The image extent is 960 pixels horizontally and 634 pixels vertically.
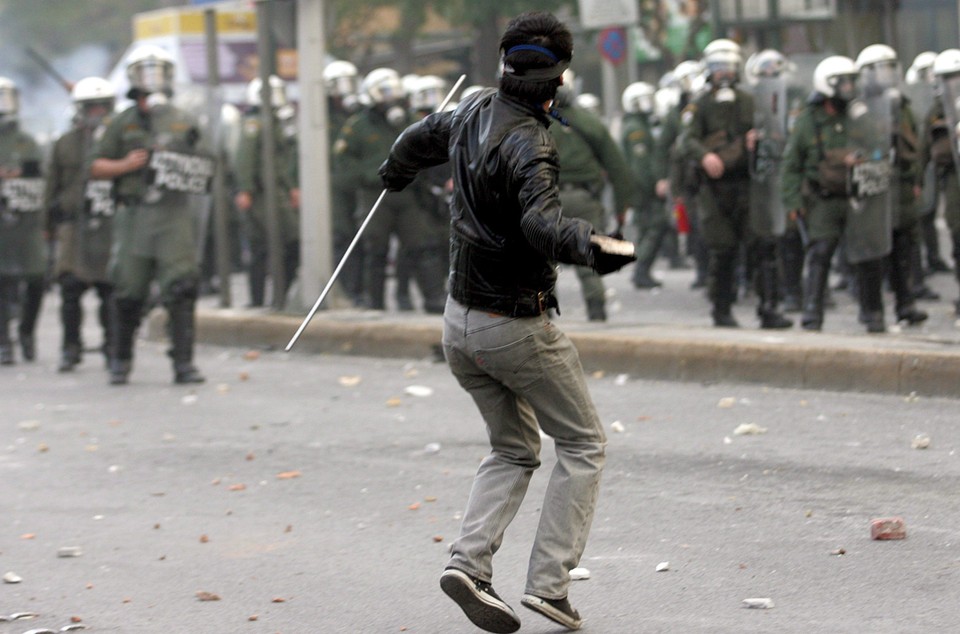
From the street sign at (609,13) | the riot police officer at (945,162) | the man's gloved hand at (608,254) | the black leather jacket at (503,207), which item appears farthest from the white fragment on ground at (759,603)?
the street sign at (609,13)

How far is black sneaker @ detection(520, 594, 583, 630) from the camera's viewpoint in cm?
473

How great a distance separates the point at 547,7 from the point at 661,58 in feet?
21.3

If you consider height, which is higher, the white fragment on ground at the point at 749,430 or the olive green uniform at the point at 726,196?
the olive green uniform at the point at 726,196

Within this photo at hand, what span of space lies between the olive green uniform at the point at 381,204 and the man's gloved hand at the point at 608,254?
927cm

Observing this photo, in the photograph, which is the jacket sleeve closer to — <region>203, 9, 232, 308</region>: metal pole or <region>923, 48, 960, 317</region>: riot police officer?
<region>923, 48, 960, 317</region>: riot police officer

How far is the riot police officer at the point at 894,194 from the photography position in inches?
423

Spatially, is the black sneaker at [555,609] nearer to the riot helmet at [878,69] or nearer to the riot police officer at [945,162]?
the riot helmet at [878,69]

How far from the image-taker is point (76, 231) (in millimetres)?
11953

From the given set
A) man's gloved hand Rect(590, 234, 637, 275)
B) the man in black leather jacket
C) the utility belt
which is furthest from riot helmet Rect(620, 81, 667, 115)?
man's gloved hand Rect(590, 234, 637, 275)

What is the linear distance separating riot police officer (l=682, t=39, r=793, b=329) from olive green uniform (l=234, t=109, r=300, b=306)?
4.14 metres

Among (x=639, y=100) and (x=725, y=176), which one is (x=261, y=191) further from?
(x=725, y=176)

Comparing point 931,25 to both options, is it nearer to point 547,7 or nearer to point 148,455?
point 547,7

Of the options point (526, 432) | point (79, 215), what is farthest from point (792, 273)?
point (526, 432)

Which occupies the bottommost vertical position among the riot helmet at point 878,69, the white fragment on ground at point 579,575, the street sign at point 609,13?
the white fragment on ground at point 579,575
